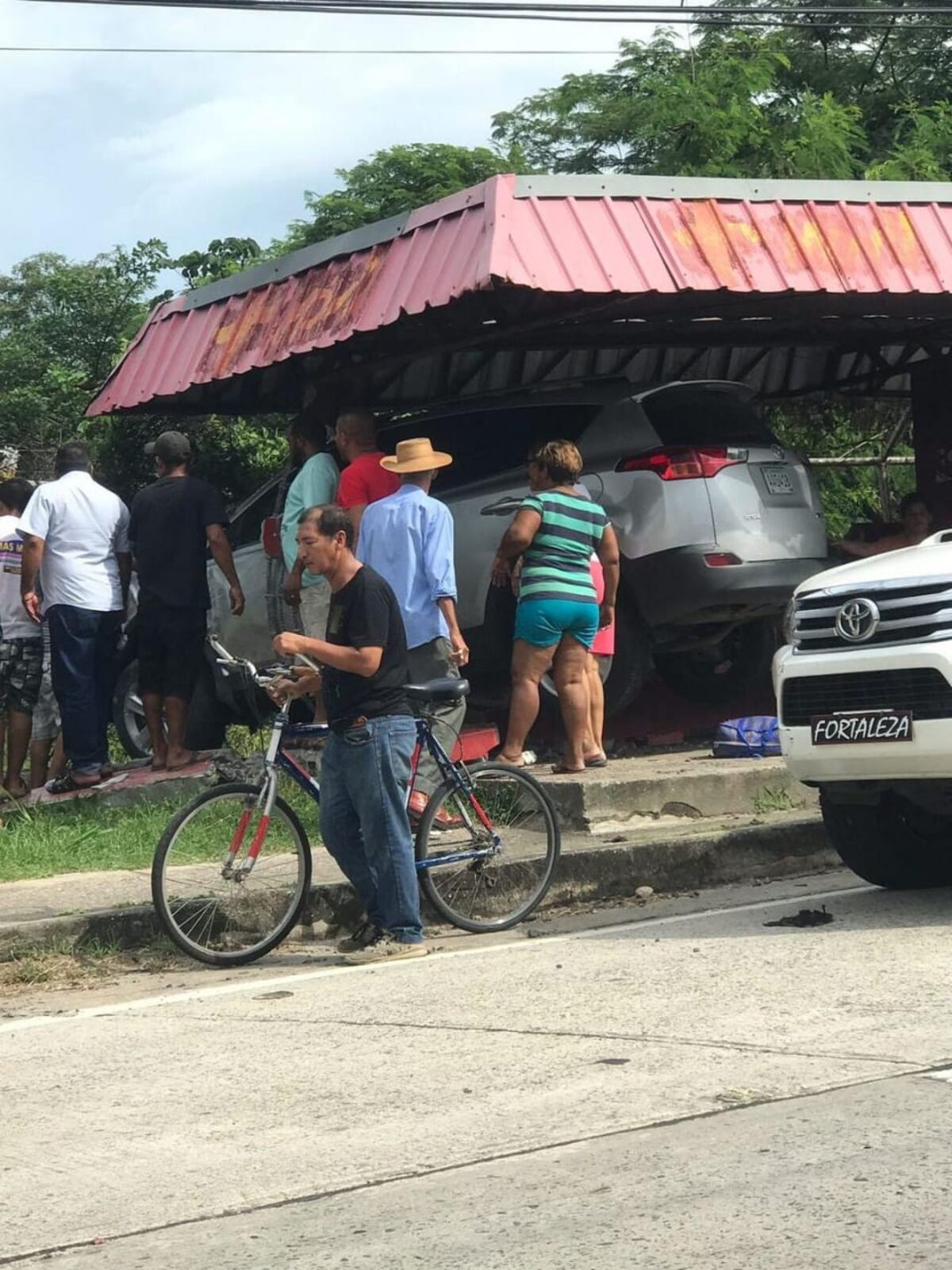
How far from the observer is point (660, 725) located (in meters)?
12.0

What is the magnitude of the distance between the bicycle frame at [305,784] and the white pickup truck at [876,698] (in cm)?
133

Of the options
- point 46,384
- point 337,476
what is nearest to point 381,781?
point 337,476

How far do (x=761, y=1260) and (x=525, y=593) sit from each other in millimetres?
6232

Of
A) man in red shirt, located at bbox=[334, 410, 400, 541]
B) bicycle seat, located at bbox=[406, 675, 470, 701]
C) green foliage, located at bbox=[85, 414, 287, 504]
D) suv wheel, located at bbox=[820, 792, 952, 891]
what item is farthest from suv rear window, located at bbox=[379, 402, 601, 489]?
green foliage, located at bbox=[85, 414, 287, 504]

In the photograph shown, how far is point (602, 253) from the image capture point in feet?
33.3

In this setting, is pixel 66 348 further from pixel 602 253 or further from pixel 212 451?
pixel 602 253

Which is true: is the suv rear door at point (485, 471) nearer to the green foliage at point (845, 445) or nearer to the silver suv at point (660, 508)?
the silver suv at point (660, 508)

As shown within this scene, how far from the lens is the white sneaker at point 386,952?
7.53m

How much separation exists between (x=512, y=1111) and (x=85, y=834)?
5.43 m

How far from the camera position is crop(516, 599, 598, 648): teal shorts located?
9.69 metres

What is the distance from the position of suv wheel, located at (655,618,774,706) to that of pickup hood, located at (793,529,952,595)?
3.84 meters

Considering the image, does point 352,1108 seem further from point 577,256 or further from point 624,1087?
point 577,256

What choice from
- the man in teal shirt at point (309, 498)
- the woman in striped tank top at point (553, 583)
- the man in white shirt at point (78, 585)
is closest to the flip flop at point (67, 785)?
the man in white shirt at point (78, 585)

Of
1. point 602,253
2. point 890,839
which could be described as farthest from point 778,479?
point 890,839
